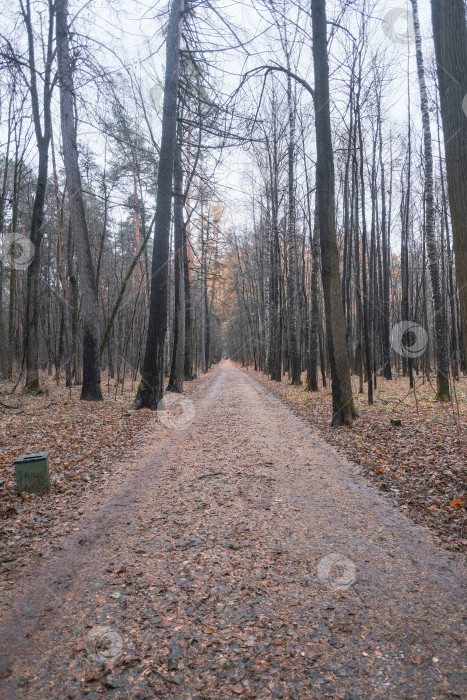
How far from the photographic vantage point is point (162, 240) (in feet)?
35.8

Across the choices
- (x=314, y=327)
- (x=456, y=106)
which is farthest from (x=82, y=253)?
(x=456, y=106)

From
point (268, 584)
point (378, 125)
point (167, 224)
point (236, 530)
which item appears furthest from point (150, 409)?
point (378, 125)

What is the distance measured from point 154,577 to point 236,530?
96 cm

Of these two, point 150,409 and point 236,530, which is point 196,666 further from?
point 150,409

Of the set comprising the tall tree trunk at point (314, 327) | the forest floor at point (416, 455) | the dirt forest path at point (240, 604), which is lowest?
the dirt forest path at point (240, 604)

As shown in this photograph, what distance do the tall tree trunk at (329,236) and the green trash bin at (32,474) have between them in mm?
5957

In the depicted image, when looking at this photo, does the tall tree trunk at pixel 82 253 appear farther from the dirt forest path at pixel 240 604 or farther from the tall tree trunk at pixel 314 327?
the tall tree trunk at pixel 314 327

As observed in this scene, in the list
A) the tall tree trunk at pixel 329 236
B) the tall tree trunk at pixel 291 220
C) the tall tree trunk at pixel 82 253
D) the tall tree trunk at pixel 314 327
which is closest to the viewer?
the tall tree trunk at pixel 329 236

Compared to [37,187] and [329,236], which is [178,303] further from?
[329,236]

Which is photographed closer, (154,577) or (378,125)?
(154,577)

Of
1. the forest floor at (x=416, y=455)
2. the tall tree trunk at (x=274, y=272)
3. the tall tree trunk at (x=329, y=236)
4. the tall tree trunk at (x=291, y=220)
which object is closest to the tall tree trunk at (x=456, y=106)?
the forest floor at (x=416, y=455)

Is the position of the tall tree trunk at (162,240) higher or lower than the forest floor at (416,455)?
higher

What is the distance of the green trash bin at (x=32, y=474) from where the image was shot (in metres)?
4.74

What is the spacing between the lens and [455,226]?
4230 mm
